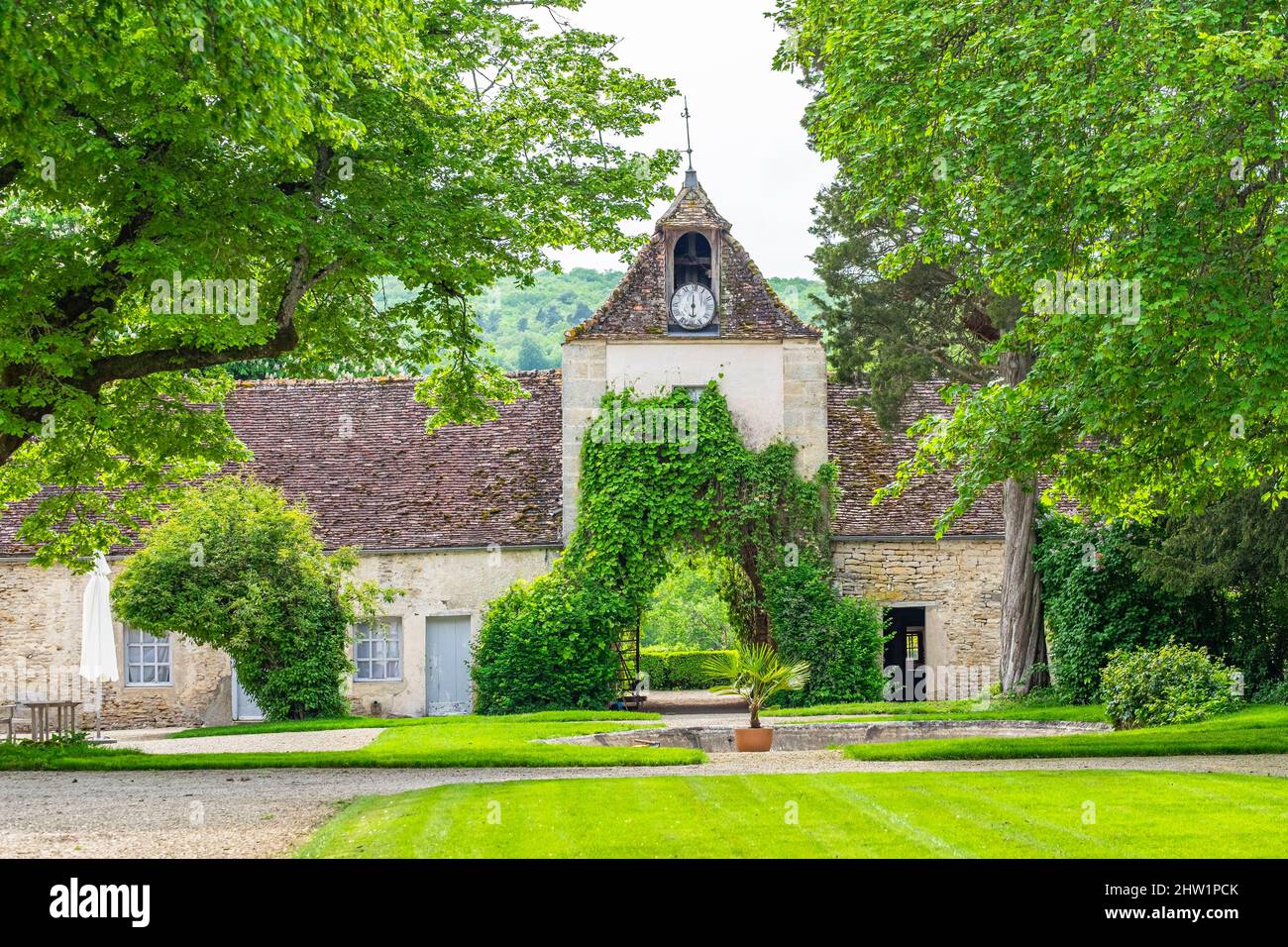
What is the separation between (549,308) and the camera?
267 feet

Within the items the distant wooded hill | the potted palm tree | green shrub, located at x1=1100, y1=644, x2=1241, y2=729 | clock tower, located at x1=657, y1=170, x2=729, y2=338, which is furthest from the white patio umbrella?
the distant wooded hill

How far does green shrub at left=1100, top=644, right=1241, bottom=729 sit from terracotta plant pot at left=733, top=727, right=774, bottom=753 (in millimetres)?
5076

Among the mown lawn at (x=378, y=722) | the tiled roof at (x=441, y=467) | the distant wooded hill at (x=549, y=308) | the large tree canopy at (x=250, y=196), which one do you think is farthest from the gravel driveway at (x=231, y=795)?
the distant wooded hill at (x=549, y=308)

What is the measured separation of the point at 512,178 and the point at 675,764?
23.0ft

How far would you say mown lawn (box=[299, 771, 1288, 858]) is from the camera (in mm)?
8875

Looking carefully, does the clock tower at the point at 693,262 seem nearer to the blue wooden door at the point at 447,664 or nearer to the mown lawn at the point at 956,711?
the blue wooden door at the point at 447,664

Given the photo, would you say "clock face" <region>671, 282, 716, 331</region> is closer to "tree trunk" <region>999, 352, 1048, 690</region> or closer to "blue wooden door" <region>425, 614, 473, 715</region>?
"tree trunk" <region>999, 352, 1048, 690</region>

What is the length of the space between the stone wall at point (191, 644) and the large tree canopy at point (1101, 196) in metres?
11.0

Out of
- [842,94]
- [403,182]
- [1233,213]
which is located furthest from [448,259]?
[1233,213]

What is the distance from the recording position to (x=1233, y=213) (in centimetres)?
1283

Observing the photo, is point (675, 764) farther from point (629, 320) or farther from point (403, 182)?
point (629, 320)

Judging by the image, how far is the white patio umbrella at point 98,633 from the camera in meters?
20.8

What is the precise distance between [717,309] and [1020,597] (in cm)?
728
